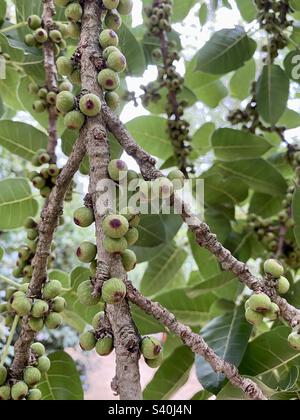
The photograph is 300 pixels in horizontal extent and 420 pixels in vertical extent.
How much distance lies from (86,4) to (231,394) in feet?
2.44

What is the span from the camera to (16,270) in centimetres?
128

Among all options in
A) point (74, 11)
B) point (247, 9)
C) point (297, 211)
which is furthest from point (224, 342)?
point (247, 9)

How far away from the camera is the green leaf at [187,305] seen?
1.54 metres

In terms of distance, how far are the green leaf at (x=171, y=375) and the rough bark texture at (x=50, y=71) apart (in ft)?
1.88

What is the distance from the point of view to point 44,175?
1281mm

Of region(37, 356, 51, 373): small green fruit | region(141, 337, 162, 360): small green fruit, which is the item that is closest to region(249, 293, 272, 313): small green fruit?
region(141, 337, 162, 360): small green fruit

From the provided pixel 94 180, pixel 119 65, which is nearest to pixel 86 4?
pixel 119 65

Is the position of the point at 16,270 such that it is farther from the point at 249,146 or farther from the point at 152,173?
the point at 249,146

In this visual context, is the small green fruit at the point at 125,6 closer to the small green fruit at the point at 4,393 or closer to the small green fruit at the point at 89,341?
the small green fruit at the point at 89,341

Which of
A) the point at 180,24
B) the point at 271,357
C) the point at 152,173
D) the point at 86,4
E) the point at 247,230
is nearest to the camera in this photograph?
the point at 152,173

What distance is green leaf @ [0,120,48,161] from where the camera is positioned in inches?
56.9

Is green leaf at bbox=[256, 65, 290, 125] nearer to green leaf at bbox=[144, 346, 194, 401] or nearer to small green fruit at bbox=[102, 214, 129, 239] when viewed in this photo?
green leaf at bbox=[144, 346, 194, 401]

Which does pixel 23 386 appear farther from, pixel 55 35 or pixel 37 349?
pixel 55 35

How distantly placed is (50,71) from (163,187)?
0.68 meters
